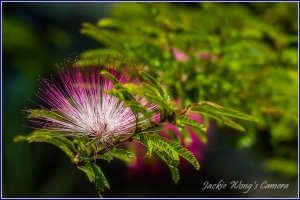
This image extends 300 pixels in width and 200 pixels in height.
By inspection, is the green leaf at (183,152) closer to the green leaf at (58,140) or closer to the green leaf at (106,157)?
the green leaf at (106,157)

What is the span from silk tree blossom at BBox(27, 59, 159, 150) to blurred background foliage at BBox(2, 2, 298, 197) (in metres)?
0.24

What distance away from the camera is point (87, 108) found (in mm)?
1005

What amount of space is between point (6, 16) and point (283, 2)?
178cm

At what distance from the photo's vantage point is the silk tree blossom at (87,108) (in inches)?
38.3

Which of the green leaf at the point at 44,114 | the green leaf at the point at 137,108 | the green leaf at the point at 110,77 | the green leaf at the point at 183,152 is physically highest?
the green leaf at the point at 110,77

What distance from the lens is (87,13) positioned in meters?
4.08

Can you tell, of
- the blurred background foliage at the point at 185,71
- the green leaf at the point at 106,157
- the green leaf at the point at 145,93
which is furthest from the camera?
the blurred background foliage at the point at 185,71

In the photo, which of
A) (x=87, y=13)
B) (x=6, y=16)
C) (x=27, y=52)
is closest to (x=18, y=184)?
(x=27, y=52)

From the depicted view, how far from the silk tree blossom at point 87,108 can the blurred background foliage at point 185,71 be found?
0.24 metres

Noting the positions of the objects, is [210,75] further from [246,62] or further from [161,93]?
[161,93]

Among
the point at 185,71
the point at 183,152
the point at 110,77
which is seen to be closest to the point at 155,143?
the point at 183,152

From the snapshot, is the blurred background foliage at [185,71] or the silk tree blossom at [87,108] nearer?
the silk tree blossom at [87,108]

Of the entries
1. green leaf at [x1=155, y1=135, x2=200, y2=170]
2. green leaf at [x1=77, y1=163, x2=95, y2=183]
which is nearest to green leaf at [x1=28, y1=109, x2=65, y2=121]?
green leaf at [x1=77, y1=163, x2=95, y2=183]

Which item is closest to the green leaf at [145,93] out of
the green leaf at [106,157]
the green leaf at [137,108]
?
the green leaf at [137,108]
